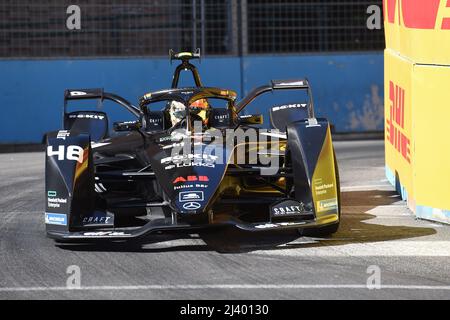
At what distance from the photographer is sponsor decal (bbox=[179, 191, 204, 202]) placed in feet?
27.2

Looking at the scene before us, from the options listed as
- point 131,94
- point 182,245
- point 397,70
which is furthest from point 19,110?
point 182,245

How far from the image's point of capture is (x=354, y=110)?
18031mm

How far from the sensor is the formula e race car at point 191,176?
8.46m

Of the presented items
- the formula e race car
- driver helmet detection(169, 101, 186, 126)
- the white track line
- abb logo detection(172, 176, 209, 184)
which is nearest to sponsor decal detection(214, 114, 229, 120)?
the formula e race car

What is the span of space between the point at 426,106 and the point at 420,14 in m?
0.86

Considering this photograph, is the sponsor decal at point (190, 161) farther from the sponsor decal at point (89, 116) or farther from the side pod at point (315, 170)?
the sponsor decal at point (89, 116)

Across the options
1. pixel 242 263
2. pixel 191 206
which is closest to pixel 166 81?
pixel 191 206

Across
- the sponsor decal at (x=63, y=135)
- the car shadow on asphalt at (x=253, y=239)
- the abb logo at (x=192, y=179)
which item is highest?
the sponsor decal at (x=63, y=135)

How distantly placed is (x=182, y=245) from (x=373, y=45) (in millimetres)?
10264

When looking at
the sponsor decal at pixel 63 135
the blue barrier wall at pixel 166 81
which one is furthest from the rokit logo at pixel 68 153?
the blue barrier wall at pixel 166 81

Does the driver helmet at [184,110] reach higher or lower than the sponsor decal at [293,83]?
lower

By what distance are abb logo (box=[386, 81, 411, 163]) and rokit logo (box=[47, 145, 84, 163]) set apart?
10.6 ft

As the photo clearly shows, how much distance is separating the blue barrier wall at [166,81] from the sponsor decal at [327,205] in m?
8.80
